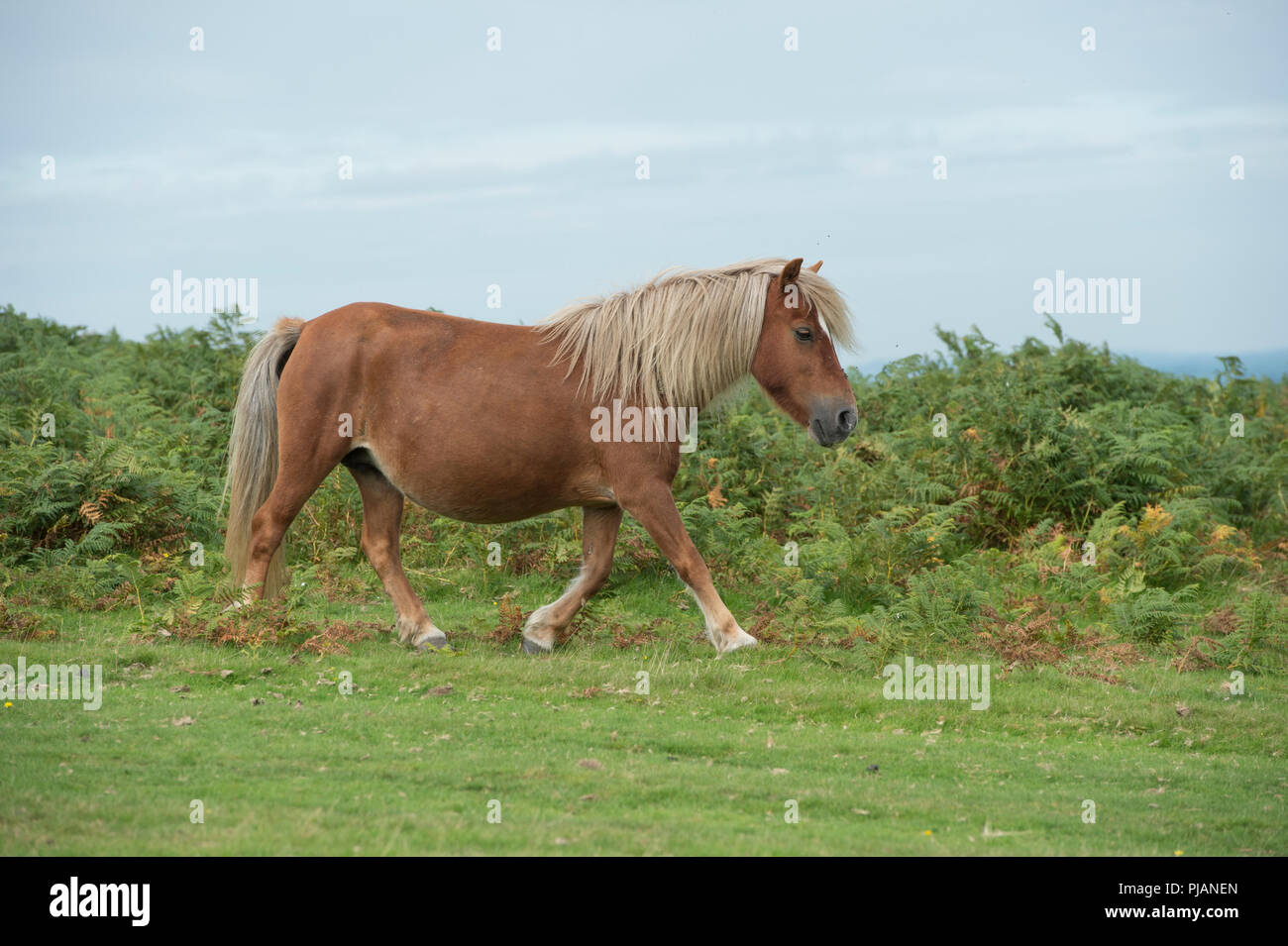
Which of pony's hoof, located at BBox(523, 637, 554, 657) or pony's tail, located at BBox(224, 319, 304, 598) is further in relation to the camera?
pony's tail, located at BBox(224, 319, 304, 598)

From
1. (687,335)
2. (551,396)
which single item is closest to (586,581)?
(551,396)

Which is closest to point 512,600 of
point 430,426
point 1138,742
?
point 430,426

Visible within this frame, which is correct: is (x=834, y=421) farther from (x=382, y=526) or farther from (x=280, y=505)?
(x=280, y=505)

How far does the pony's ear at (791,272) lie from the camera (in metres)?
8.25

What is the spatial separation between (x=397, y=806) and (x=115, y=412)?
1042cm

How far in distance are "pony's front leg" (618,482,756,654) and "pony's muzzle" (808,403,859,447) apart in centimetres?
116

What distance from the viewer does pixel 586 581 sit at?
881cm

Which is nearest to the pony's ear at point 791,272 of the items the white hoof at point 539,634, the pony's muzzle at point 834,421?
the pony's muzzle at point 834,421

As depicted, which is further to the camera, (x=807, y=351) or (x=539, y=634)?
(x=539, y=634)

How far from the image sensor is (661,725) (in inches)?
270

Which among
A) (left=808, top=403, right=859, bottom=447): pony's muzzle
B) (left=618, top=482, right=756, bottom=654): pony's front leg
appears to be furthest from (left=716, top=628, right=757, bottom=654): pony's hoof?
(left=808, top=403, right=859, bottom=447): pony's muzzle

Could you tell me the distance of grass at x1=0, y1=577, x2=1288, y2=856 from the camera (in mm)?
4973

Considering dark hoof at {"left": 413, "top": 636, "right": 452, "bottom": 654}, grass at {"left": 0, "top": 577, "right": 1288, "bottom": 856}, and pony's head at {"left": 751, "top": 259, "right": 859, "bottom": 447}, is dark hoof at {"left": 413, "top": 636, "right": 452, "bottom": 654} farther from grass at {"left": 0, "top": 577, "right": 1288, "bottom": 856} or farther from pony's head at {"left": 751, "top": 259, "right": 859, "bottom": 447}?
pony's head at {"left": 751, "top": 259, "right": 859, "bottom": 447}

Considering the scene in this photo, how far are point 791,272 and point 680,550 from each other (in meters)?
2.11
